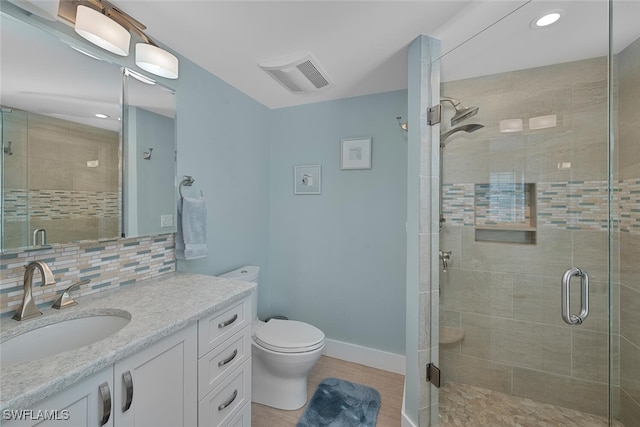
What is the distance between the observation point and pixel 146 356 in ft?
2.89

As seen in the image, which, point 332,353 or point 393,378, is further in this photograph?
point 332,353

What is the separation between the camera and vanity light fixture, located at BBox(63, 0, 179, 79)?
107cm

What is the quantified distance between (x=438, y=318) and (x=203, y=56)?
215 centimetres

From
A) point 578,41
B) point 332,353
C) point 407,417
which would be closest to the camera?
point 578,41

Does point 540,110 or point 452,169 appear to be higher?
point 540,110

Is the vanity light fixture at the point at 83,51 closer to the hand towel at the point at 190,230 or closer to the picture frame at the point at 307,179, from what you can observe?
the hand towel at the point at 190,230

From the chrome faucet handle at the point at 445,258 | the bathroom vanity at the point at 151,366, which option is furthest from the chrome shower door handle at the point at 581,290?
the bathroom vanity at the point at 151,366

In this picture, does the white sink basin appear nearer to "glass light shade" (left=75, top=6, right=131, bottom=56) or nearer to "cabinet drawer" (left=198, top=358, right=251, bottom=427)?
"cabinet drawer" (left=198, top=358, right=251, bottom=427)

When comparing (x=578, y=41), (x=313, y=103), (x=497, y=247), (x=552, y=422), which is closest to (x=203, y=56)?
(x=313, y=103)

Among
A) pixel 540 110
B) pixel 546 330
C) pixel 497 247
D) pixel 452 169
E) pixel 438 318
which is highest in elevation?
pixel 540 110

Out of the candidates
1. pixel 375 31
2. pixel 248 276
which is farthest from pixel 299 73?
pixel 248 276

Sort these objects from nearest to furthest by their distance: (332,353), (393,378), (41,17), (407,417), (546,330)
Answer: (41,17) < (407,417) < (546,330) < (393,378) < (332,353)

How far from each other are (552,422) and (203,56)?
10.0ft

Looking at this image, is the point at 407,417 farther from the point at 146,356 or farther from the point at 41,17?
the point at 41,17
